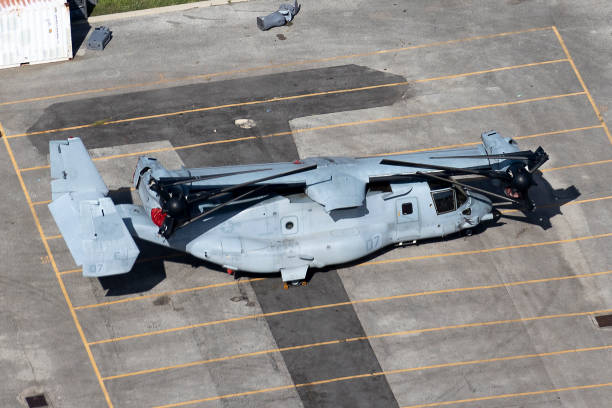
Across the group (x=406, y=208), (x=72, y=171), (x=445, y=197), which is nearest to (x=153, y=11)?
(x=72, y=171)

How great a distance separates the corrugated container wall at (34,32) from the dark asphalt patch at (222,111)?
3884 mm

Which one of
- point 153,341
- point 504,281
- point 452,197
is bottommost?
point 153,341

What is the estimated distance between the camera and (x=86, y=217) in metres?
28.9

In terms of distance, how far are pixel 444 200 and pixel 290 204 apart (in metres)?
6.74

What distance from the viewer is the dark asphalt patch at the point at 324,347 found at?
28.5 m

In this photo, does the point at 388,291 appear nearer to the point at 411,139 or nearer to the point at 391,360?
the point at 391,360

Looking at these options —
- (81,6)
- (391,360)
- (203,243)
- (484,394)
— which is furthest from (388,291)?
(81,6)

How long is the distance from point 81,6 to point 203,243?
20.7m

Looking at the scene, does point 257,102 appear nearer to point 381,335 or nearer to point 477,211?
point 477,211

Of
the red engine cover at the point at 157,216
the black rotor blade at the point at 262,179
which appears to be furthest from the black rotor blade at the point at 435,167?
the red engine cover at the point at 157,216

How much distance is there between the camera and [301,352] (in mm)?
29688

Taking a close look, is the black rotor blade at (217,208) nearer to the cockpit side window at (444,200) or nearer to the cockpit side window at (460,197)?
the cockpit side window at (444,200)

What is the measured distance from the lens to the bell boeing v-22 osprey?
29.3m

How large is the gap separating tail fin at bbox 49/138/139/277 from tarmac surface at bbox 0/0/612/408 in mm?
3658
